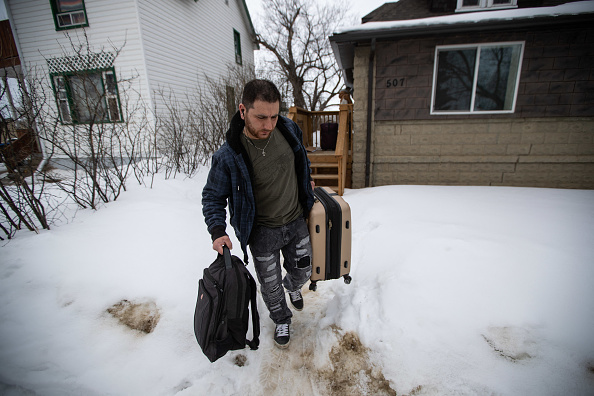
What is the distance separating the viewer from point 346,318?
232 centimetres

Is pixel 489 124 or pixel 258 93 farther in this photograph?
pixel 489 124

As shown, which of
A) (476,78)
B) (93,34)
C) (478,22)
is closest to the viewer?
(478,22)

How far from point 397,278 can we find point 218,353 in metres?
1.74

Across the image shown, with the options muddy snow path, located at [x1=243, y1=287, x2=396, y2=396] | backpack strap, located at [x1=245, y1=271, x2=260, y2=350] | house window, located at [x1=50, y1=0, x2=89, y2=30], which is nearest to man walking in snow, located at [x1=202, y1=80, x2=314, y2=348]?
muddy snow path, located at [x1=243, y1=287, x2=396, y2=396]

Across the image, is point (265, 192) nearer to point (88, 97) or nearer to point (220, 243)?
point (220, 243)

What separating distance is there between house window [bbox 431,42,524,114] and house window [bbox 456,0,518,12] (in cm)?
119

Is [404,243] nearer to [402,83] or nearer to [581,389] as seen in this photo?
[581,389]

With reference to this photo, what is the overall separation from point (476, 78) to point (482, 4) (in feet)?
5.90

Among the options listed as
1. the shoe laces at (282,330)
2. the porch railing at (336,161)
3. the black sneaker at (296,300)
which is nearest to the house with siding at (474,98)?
the porch railing at (336,161)

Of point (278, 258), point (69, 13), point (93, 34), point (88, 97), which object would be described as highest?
point (69, 13)

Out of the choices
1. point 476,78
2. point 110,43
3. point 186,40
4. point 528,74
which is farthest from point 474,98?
point 110,43

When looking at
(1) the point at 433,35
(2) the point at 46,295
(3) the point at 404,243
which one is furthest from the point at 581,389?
(1) the point at 433,35

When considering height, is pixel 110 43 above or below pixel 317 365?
above

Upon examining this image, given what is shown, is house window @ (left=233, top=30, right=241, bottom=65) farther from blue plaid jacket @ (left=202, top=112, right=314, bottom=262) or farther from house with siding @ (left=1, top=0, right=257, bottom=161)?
blue plaid jacket @ (left=202, top=112, right=314, bottom=262)
